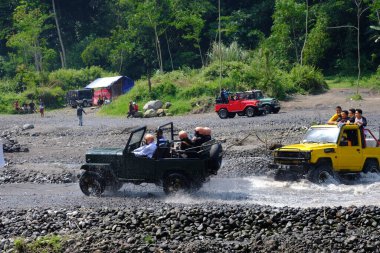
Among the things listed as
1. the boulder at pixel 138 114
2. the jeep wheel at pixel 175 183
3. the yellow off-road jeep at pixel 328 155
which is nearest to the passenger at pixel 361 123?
the yellow off-road jeep at pixel 328 155

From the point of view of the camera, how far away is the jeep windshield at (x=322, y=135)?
1980 cm

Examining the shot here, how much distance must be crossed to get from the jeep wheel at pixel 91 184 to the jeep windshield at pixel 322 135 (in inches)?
234

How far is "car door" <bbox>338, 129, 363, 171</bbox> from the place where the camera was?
19609 mm

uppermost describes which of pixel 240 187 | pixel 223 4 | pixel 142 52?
pixel 223 4

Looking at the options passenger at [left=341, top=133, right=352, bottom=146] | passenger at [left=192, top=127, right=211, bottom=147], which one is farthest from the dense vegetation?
passenger at [left=192, top=127, right=211, bottom=147]

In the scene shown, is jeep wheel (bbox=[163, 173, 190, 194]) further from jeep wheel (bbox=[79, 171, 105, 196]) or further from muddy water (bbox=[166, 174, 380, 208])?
jeep wheel (bbox=[79, 171, 105, 196])

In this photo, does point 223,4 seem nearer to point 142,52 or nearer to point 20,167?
point 142,52

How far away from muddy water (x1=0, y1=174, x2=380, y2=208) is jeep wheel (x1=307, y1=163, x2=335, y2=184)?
0.16 metres

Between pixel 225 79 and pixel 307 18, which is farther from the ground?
pixel 307 18

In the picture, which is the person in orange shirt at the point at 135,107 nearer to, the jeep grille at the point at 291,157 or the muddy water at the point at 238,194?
the muddy water at the point at 238,194

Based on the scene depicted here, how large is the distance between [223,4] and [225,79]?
69.6 feet

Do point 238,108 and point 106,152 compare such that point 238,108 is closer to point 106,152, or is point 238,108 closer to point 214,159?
point 106,152

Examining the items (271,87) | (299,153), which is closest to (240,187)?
(299,153)

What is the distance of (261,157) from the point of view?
23.9 metres
